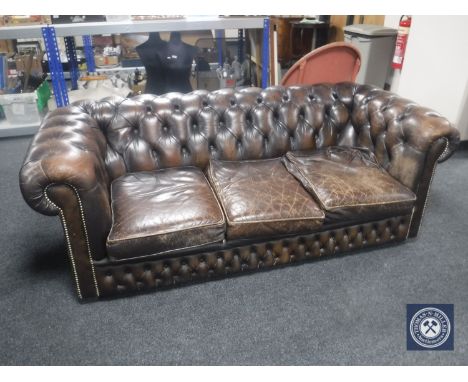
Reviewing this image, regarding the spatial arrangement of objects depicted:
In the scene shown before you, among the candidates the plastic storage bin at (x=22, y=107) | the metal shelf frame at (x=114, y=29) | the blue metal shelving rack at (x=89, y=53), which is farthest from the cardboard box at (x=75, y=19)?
the blue metal shelving rack at (x=89, y=53)

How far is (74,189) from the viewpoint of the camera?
1.35 metres

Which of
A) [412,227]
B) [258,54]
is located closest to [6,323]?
[412,227]

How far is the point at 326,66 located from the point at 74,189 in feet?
5.56

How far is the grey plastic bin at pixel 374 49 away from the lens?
3.72 metres

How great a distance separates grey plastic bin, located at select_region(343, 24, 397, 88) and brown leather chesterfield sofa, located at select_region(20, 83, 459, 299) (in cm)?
190

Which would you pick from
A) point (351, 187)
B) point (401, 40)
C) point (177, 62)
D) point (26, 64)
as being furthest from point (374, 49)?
point (26, 64)

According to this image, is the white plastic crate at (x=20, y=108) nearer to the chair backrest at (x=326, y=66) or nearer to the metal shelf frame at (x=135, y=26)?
the metal shelf frame at (x=135, y=26)

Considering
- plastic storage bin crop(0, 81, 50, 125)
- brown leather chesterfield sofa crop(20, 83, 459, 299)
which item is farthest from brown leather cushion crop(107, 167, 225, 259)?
plastic storage bin crop(0, 81, 50, 125)

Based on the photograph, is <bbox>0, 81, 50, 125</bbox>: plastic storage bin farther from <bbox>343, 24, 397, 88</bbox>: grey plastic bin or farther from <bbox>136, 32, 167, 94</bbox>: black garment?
<bbox>343, 24, 397, 88</bbox>: grey plastic bin

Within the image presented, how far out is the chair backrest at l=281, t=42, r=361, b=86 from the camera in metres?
2.26

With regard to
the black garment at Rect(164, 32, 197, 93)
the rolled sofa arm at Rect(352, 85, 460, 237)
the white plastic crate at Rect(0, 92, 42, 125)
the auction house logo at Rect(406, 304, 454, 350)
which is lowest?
the auction house logo at Rect(406, 304, 454, 350)

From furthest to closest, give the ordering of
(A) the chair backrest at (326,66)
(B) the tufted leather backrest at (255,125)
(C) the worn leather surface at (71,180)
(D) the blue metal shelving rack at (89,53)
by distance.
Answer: (D) the blue metal shelving rack at (89,53) < (A) the chair backrest at (326,66) < (B) the tufted leather backrest at (255,125) < (C) the worn leather surface at (71,180)

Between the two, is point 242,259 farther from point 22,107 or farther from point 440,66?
point 22,107

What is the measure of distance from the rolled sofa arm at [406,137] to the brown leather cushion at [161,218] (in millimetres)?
961
